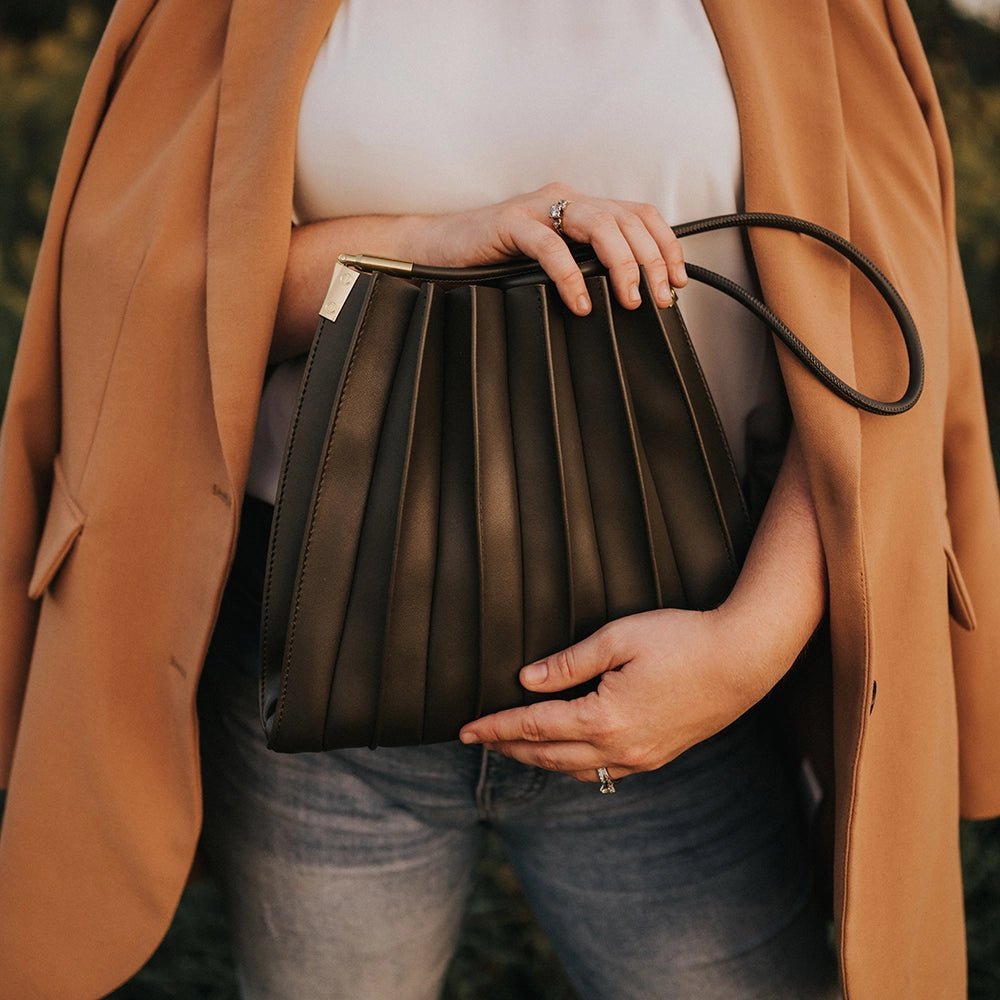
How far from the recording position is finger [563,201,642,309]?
84cm

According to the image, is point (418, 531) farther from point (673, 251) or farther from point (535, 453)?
point (673, 251)

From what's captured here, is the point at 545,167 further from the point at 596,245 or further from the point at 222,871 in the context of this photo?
the point at 222,871

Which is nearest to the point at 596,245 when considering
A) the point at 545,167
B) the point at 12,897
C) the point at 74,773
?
the point at 545,167

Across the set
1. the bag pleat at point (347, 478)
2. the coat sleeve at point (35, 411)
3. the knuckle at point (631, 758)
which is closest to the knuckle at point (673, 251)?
the bag pleat at point (347, 478)

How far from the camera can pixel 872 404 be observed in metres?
0.90

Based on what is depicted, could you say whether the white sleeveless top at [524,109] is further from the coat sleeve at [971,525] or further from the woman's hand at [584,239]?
the coat sleeve at [971,525]

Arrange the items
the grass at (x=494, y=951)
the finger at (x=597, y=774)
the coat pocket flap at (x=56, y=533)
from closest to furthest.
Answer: the finger at (x=597, y=774) → the coat pocket flap at (x=56, y=533) → the grass at (x=494, y=951)

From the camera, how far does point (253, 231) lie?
3.16 feet

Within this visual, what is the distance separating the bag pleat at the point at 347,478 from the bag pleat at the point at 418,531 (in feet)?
0.09

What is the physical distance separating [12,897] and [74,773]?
0.18 meters

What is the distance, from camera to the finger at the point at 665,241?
0.86 metres

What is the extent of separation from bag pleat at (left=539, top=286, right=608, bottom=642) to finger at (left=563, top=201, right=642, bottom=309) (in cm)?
6

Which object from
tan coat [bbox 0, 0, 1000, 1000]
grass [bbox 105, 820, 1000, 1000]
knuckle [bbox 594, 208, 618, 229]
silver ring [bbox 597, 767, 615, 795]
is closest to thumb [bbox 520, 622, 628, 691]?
silver ring [bbox 597, 767, 615, 795]

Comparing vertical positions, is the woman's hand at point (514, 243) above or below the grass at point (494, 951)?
above
